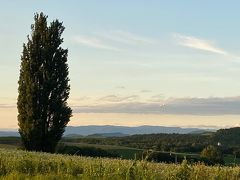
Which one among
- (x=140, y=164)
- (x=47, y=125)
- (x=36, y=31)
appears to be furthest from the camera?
(x=36, y=31)

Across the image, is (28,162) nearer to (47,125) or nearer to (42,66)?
(47,125)

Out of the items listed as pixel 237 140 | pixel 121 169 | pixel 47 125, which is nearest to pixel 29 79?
pixel 47 125

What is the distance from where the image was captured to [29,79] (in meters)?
49.5

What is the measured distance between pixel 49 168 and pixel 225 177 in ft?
19.5

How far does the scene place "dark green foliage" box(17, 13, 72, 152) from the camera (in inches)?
1844

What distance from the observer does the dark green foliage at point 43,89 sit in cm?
4684

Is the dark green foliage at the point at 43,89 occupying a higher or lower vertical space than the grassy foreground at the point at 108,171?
higher

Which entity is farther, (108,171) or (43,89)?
(43,89)

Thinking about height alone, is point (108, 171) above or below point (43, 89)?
below

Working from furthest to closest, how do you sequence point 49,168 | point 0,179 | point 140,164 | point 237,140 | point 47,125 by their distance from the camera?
point 237,140 < point 47,125 < point 49,168 < point 140,164 < point 0,179

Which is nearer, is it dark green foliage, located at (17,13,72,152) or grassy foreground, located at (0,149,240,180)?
grassy foreground, located at (0,149,240,180)

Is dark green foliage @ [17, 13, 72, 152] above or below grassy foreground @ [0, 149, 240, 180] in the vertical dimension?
above

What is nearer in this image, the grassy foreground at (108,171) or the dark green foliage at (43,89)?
the grassy foreground at (108,171)

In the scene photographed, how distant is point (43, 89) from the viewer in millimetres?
48844
